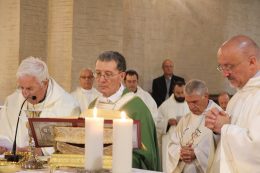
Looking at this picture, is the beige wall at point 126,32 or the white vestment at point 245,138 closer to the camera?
the white vestment at point 245,138

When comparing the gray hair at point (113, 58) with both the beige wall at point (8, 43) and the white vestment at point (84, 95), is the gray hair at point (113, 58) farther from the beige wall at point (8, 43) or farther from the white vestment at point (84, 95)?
the beige wall at point (8, 43)

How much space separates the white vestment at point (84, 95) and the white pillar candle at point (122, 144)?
22.3 ft

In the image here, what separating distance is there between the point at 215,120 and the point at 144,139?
78cm

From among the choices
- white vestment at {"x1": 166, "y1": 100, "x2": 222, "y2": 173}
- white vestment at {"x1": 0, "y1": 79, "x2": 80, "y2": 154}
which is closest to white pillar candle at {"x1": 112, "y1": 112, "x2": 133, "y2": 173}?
white vestment at {"x1": 0, "y1": 79, "x2": 80, "y2": 154}

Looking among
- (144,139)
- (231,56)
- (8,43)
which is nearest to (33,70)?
(144,139)

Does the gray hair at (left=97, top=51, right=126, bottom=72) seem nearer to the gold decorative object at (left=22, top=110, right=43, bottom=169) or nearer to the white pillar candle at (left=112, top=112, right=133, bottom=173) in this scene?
the gold decorative object at (left=22, top=110, right=43, bottom=169)

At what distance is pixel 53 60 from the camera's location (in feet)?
33.2

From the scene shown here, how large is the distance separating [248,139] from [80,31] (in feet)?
21.8

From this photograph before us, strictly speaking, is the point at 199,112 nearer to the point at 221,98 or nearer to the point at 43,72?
the point at 43,72

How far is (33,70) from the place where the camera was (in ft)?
15.0

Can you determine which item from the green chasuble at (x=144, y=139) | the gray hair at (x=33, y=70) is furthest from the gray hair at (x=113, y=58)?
the gray hair at (x=33, y=70)

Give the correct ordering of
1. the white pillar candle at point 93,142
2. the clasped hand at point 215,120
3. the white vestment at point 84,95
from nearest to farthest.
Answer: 1. the white pillar candle at point 93,142
2. the clasped hand at point 215,120
3. the white vestment at point 84,95

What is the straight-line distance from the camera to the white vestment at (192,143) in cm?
551

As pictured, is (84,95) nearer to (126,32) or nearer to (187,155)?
(126,32)
